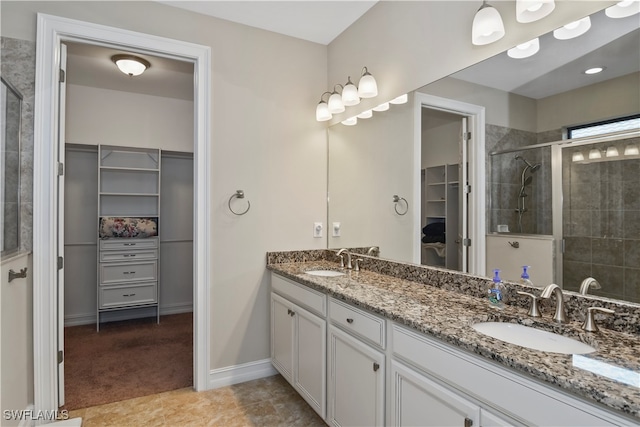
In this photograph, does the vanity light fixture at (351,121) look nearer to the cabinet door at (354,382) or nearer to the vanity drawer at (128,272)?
the cabinet door at (354,382)

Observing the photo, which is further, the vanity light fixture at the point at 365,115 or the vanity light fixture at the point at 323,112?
Result: the vanity light fixture at the point at 323,112

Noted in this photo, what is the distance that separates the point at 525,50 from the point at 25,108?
267 cm

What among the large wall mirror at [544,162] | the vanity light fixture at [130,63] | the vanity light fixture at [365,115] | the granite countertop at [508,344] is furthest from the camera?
the vanity light fixture at [130,63]

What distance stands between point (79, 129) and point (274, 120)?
100 inches

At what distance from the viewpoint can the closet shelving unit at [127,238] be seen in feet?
12.9

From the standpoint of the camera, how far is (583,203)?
1372mm

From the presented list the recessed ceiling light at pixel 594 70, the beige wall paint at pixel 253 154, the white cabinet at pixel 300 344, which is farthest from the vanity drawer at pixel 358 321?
the recessed ceiling light at pixel 594 70

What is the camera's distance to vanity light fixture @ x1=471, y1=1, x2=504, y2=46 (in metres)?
1.57

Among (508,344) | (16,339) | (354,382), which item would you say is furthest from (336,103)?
(16,339)

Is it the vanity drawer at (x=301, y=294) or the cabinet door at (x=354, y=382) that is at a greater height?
the vanity drawer at (x=301, y=294)

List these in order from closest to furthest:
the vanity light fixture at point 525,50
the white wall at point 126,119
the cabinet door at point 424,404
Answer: the cabinet door at point 424,404 → the vanity light fixture at point 525,50 → the white wall at point 126,119

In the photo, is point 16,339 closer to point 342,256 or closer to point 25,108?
point 25,108

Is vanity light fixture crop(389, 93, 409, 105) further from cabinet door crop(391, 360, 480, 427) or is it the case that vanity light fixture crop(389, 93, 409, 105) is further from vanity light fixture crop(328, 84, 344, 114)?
cabinet door crop(391, 360, 480, 427)

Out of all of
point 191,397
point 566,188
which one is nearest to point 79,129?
point 191,397
